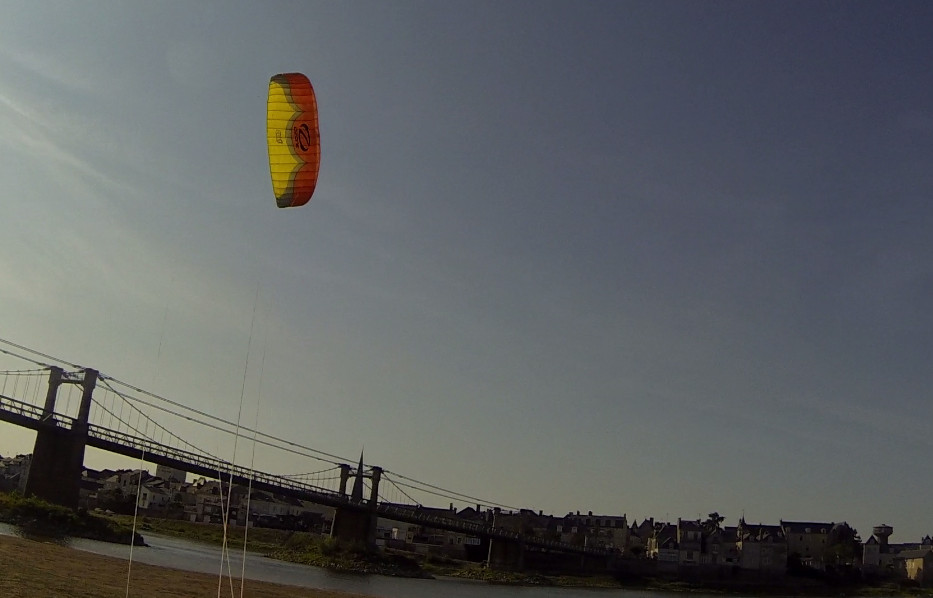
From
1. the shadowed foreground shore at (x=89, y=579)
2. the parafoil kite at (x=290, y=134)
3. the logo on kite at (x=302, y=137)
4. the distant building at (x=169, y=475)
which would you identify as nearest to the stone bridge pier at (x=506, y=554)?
the shadowed foreground shore at (x=89, y=579)

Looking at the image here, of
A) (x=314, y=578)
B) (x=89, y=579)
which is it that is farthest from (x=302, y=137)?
(x=314, y=578)

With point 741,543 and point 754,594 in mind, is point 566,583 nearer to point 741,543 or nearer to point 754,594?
point 754,594

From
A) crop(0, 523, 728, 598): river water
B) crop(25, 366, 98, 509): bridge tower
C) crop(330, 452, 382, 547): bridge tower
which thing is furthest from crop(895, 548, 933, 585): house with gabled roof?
crop(25, 366, 98, 509): bridge tower

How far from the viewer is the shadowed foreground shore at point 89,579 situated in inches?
661

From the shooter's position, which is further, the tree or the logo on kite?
the tree

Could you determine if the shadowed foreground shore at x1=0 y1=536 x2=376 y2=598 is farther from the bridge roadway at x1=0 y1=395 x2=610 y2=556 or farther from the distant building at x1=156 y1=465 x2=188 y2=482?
the distant building at x1=156 y1=465 x2=188 y2=482

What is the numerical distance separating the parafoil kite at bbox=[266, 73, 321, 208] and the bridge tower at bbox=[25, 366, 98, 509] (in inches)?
1339

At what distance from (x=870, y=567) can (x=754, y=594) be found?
18.6m

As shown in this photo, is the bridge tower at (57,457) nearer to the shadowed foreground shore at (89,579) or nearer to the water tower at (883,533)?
the shadowed foreground shore at (89,579)

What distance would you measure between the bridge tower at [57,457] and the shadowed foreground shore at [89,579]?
19613 mm

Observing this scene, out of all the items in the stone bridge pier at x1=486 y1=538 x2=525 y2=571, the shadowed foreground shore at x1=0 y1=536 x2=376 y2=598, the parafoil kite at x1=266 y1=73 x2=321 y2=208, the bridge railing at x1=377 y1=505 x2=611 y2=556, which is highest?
the parafoil kite at x1=266 y1=73 x2=321 y2=208

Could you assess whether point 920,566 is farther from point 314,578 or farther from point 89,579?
point 89,579

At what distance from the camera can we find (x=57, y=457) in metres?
49.3

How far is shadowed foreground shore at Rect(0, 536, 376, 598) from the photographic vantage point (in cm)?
1678
